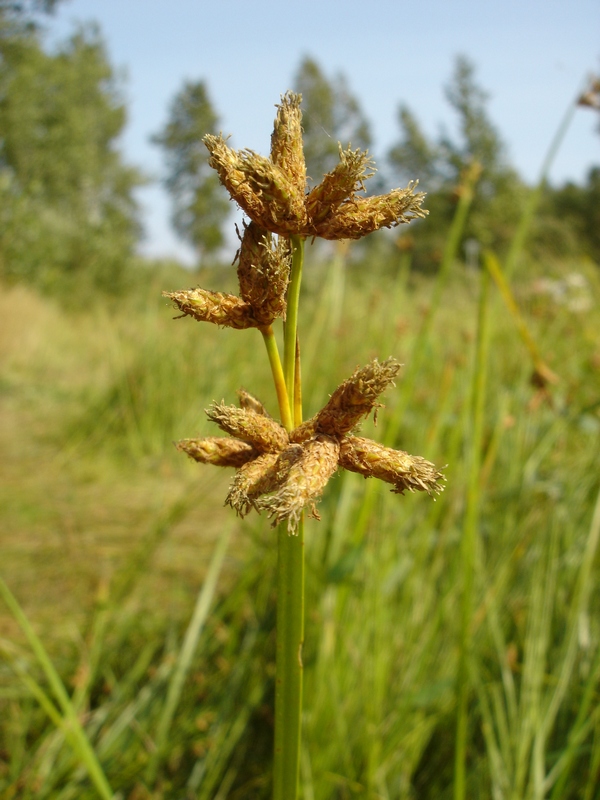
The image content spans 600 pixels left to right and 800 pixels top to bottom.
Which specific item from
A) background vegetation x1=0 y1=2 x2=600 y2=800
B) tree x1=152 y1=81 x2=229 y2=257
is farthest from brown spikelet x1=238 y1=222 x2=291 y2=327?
tree x1=152 y1=81 x2=229 y2=257

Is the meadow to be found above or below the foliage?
below

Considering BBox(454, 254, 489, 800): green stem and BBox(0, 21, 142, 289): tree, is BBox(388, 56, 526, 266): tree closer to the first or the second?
BBox(0, 21, 142, 289): tree

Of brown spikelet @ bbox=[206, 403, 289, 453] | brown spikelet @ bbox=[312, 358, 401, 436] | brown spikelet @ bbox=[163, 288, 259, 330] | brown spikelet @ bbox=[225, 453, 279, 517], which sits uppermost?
brown spikelet @ bbox=[163, 288, 259, 330]

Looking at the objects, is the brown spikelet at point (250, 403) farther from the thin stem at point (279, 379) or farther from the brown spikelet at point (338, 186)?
the brown spikelet at point (338, 186)

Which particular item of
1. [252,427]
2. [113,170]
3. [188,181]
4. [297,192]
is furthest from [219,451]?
[113,170]

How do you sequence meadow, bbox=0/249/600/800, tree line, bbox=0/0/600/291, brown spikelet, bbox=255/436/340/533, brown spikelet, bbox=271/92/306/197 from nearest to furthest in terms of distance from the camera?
1. brown spikelet, bbox=255/436/340/533
2. brown spikelet, bbox=271/92/306/197
3. meadow, bbox=0/249/600/800
4. tree line, bbox=0/0/600/291

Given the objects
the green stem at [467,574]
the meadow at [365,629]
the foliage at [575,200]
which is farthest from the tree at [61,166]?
the foliage at [575,200]

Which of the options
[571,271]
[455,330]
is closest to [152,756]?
[455,330]
